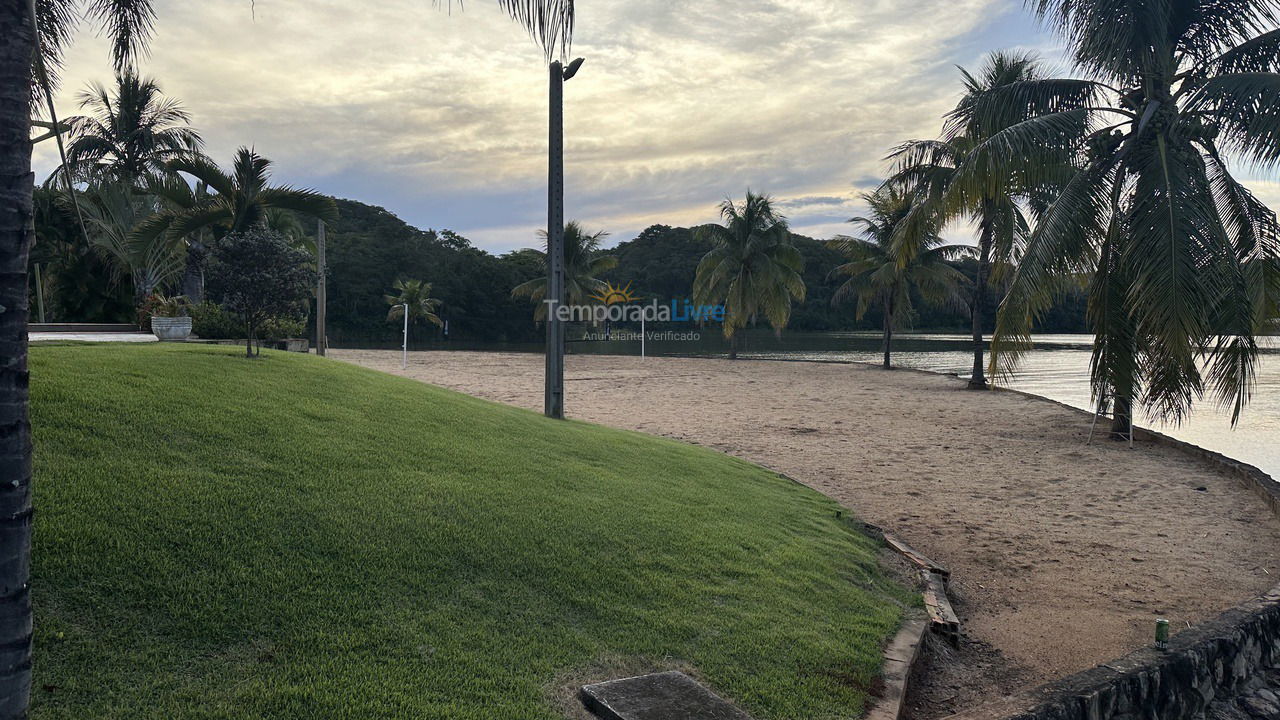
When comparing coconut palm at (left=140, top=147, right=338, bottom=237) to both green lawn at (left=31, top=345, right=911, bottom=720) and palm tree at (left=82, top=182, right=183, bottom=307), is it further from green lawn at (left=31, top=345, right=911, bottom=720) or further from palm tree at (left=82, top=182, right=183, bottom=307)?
palm tree at (left=82, top=182, right=183, bottom=307)

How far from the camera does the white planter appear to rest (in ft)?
45.3

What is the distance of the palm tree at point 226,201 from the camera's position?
12.3m

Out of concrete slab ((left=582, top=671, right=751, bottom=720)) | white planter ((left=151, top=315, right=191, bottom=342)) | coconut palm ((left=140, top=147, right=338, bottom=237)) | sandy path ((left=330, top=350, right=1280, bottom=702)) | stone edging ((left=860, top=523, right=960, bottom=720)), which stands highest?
coconut palm ((left=140, top=147, right=338, bottom=237))

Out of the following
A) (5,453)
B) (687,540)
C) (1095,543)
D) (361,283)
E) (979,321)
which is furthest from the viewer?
(361,283)

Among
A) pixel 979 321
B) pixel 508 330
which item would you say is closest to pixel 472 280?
pixel 508 330

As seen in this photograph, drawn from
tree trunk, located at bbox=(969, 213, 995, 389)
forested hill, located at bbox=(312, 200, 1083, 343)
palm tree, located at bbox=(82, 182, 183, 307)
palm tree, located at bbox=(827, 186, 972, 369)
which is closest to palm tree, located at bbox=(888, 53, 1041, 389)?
tree trunk, located at bbox=(969, 213, 995, 389)

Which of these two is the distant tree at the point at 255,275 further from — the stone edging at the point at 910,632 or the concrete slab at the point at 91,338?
the stone edging at the point at 910,632

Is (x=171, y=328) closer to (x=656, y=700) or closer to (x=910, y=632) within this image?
(x=656, y=700)

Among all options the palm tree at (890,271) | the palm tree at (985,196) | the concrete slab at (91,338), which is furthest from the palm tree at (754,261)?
the concrete slab at (91,338)

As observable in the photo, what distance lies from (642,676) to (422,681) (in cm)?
105

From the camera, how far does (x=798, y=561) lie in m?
5.79

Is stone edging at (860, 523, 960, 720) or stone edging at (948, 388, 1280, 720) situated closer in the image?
stone edging at (948, 388, 1280, 720)

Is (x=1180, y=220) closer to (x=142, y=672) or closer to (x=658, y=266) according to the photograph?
(x=142, y=672)

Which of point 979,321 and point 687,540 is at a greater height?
point 979,321
